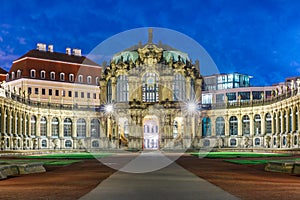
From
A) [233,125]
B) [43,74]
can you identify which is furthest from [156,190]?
[43,74]

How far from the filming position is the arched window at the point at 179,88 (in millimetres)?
121500

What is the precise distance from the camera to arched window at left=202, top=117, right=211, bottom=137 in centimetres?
12256

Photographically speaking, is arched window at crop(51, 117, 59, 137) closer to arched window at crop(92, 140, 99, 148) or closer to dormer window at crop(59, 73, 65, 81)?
arched window at crop(92, 140, 99, 148)

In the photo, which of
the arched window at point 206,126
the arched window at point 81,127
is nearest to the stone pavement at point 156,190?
the arched window at point 206,126

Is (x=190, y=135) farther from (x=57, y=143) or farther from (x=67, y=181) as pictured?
(x=67, y=181)

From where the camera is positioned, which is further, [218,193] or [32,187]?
[32,187]

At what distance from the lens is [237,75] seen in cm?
18375

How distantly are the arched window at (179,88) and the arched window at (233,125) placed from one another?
42.0 feet

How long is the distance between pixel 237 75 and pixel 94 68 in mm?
60685

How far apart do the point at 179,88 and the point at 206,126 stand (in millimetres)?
11589

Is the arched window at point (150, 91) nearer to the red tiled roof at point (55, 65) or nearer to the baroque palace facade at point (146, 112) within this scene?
the baroque palace facade at point (146, 112)

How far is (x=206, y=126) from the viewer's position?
12331cm

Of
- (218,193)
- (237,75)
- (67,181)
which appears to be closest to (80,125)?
(237,75)

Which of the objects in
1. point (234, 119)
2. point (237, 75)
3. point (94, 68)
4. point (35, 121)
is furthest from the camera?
point (237, 75)
